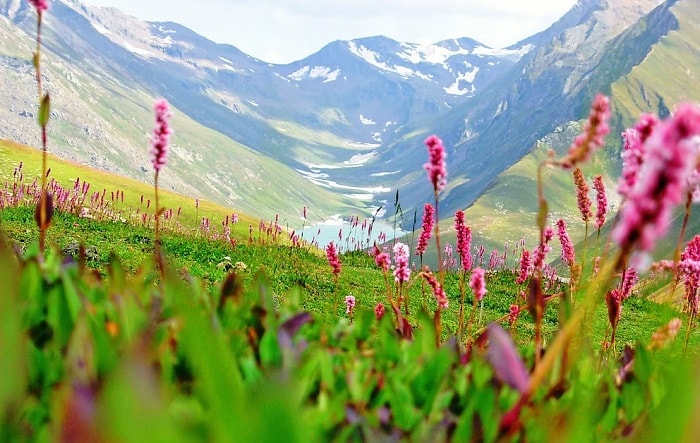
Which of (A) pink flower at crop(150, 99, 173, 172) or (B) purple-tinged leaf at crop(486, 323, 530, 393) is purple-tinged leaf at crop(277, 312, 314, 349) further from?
(A) pink flower at crop(150, 99, 173, 172)

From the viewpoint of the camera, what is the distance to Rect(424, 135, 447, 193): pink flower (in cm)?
350

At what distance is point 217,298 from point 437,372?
1.27 meters

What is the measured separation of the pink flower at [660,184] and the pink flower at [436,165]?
2198mm

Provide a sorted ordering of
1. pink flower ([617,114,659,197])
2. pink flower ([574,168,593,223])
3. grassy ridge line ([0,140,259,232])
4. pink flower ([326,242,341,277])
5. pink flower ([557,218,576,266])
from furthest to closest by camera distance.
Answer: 1. grassy ridge line ([0,140,259,232])
2. pink flower ([557,218,576,266])
3. pink flower ([326,242,341,277])
4. pink flower ([574,168,593,223])
5. pink flower ([617,114,659,197])

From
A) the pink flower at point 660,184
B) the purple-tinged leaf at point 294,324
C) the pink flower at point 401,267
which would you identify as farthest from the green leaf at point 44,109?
the pink flower at point 660,184

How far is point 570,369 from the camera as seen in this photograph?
266cm

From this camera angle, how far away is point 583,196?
4.54 m

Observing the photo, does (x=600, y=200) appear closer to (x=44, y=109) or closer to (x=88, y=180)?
(x=44, y=109)

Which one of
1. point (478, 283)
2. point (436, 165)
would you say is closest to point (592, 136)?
point (436, 165)

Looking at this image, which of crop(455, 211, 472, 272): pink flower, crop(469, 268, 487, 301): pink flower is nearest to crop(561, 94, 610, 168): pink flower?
crop(469, 268, 487, 301): pink flower

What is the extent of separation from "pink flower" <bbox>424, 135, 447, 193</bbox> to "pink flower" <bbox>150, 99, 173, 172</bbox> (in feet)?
4.78

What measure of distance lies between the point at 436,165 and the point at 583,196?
1.56m

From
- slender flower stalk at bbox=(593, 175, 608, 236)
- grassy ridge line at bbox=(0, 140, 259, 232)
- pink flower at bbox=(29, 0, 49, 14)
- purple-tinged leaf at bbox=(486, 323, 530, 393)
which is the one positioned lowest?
purple-tinged leaf at bbox=(486, 323, 530, 393)

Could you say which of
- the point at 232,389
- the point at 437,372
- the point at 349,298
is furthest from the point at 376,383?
the point at 349,298
